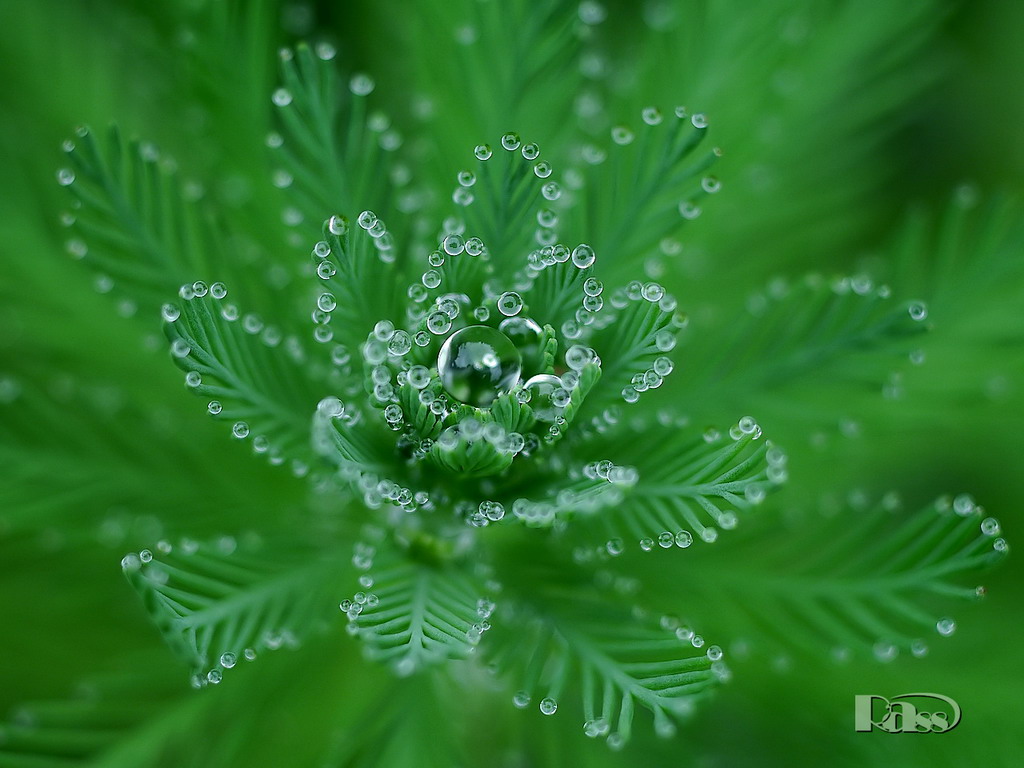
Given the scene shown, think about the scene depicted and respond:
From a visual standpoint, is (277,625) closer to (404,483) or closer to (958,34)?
(404,483)

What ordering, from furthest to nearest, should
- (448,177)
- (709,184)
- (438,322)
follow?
1. (448,177)
2. (709,184)
3. (438,322)

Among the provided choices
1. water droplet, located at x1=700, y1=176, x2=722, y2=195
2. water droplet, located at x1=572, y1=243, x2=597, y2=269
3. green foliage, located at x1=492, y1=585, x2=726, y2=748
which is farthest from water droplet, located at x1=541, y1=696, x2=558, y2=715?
water droplet, located at x1=700, y1=176, x2=722, y2=195

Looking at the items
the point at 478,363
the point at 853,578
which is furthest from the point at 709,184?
the point at 853,578

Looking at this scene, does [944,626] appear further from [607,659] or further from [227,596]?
[227,596]

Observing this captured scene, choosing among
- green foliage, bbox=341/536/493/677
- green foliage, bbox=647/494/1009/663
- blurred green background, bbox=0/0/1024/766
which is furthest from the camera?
blurred green background, bbox=0/0/1024/766

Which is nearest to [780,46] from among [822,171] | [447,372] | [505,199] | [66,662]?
[822,171]

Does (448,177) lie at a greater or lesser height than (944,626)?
greater

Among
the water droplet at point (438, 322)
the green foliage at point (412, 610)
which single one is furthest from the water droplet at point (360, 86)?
the green foliage at point (412, 610)

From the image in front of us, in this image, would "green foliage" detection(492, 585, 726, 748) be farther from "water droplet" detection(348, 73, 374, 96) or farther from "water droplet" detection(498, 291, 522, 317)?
"water droplet" detection(348, 73, 374, 96)
